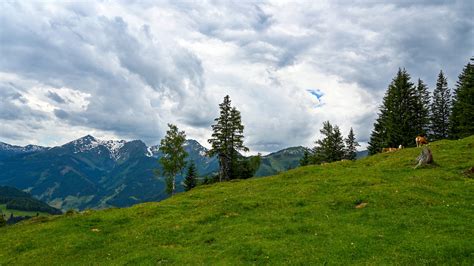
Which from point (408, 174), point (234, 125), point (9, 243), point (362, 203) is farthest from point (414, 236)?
point (234, 125)

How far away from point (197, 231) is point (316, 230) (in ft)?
33.5

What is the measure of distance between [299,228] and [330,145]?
3558 inches

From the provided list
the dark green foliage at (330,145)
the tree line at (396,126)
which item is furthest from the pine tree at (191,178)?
the dark green foliage at (330,145)

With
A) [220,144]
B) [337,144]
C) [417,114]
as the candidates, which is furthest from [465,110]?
[220,144]

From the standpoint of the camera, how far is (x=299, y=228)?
2728 cm

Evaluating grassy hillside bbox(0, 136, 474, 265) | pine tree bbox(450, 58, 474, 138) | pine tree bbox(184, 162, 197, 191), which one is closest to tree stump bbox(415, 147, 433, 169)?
grassy hillside bbox(0, 136, 474, 265)

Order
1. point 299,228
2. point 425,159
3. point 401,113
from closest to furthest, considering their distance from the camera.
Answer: point 299,228 < point 425,159 < point 401,113

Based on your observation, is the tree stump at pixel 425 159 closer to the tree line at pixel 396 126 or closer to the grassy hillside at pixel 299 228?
the grassy hillside at pixel 299 228

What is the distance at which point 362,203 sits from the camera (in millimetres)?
32656

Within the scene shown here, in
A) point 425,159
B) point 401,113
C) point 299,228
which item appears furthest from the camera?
point 401,113

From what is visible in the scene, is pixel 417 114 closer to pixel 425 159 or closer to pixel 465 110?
pixel 465 110

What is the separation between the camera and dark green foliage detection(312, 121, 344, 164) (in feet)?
373

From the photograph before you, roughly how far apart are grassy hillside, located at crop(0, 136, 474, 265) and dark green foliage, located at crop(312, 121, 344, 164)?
66892 millimetres

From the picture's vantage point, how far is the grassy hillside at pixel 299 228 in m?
21.7
